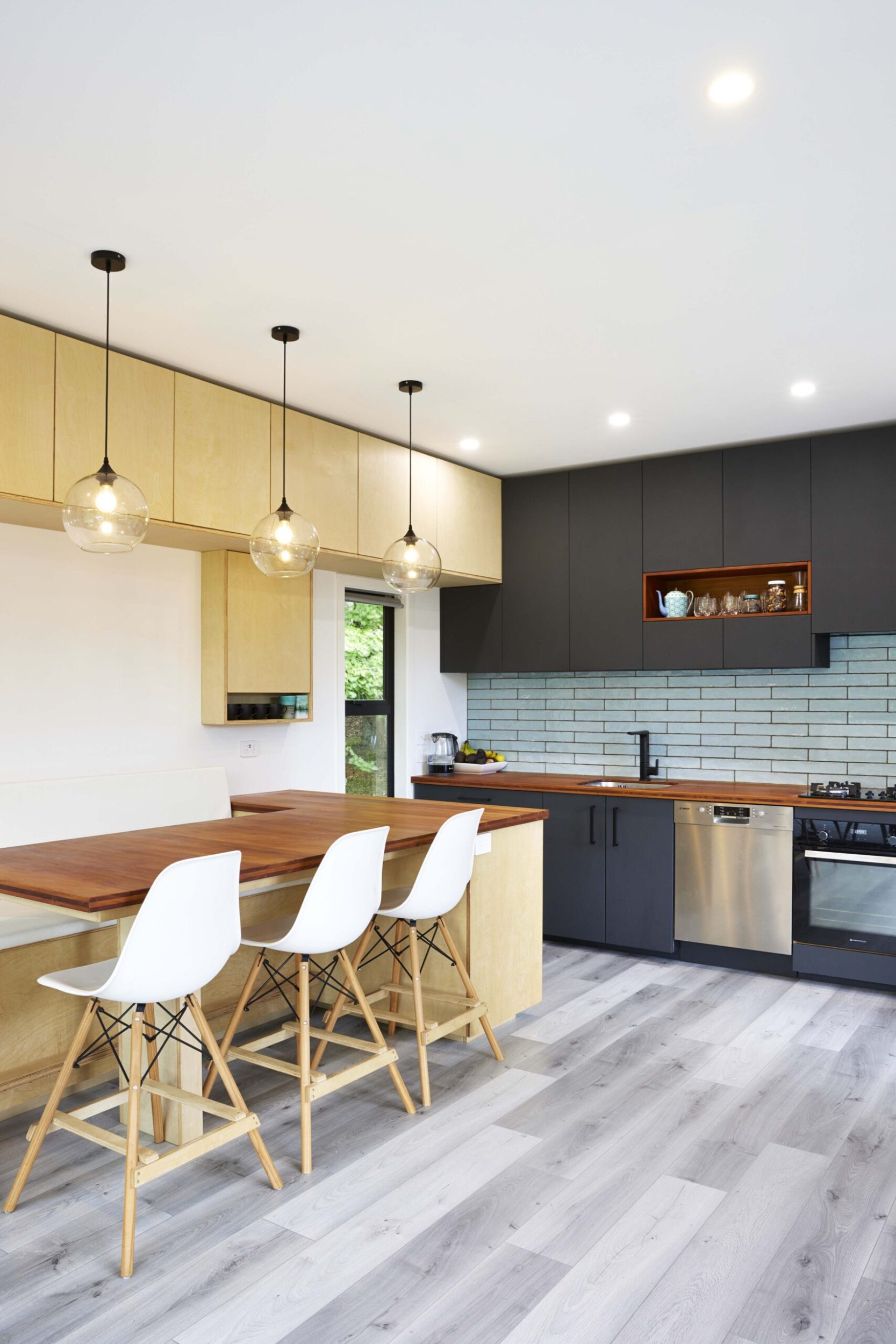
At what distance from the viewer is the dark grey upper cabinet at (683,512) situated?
5.02 metres

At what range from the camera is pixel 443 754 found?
5.87 metres

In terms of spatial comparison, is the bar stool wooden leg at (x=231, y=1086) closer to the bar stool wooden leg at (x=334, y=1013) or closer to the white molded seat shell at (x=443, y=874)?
the bar stool wooden leg at (x=334, y=1013)

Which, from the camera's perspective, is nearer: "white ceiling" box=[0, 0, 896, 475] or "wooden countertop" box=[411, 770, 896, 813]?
"white ceiling" box=[0, 0, 896, 475]

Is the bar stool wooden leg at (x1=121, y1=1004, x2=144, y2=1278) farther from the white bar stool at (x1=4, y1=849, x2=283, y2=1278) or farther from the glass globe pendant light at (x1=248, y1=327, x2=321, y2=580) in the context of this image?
the glass globe pendant light at (x1=248, y1=327, x2=321, y2=580)

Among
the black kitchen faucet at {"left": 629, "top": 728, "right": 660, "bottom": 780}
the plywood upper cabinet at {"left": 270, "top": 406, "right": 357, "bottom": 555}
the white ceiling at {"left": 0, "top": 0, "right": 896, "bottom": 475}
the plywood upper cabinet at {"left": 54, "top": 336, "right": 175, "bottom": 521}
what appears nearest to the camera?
the white ceiling at {"left": 0, "top": 0, "right": 896, "bottom": 475}

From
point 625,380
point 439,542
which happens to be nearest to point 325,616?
point 439,542

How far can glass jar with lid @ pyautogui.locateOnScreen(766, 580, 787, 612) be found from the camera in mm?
4855

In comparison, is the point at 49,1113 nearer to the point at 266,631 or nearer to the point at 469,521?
the point at 266,631

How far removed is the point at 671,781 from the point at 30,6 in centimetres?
450

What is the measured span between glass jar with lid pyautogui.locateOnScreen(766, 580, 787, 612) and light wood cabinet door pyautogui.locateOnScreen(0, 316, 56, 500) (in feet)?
11.0

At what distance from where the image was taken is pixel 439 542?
17.1ft

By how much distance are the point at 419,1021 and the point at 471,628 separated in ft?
9.94

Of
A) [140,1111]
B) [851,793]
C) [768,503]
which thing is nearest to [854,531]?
[768,503]

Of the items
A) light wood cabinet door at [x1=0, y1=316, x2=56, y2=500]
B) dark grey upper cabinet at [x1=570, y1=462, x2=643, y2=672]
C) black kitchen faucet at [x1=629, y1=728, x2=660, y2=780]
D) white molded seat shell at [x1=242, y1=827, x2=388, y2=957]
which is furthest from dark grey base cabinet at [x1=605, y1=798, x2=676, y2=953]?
light wood cabinet door at [x1=0, y1=316, x2=56, y2=500]
